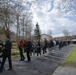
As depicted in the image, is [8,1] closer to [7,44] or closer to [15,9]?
[15,9]

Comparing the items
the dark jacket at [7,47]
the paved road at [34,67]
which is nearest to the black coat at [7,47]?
the dark jacket at [7,47]

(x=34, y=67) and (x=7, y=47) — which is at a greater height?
(x=7, y=47)

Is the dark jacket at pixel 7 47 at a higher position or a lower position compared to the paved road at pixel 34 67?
higher

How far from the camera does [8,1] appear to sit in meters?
22.9

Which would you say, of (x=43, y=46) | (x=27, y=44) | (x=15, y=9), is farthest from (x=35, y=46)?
(x=27, y=44)

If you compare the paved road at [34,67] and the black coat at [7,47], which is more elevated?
the black coat at [7,47]

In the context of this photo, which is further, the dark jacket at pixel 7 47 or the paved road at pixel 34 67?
the dark jacket at pixel 7 47

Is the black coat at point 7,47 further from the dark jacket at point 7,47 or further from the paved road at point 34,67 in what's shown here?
the paved road at point 34,67

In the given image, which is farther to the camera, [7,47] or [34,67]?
[34,67]

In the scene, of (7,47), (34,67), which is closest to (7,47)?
(7,47)

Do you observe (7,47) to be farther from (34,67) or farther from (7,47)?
(34,67)

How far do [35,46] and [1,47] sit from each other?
11.9 metres

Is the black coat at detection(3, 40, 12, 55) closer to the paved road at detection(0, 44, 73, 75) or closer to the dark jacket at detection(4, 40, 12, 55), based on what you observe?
the dark jacket at detection(4, 40, 12, 55)

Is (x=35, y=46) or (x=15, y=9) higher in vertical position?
(x=15, y=9)
